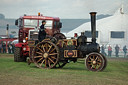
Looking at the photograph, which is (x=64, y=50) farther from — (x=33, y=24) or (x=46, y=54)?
(x=33, y=24)

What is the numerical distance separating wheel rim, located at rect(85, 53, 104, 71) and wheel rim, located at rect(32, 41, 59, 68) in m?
1.37

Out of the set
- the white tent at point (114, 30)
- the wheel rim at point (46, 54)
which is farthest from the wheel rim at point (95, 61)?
the white tent at point (114, 30)

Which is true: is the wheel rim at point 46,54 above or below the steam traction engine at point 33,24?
below

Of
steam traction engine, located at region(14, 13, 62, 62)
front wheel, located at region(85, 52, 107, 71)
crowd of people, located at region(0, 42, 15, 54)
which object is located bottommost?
front wheel, located at region(85, 52, 107, 71)

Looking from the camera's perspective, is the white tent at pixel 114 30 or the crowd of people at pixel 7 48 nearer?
the crowd of people at pixel 7 48

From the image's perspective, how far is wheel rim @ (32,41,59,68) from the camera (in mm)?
14648

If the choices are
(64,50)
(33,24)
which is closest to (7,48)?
(33,24)

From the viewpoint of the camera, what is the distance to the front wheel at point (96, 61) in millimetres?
13766

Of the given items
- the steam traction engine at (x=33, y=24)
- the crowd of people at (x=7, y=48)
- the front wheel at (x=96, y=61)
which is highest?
the steam traction engine at (x=33, y=24)

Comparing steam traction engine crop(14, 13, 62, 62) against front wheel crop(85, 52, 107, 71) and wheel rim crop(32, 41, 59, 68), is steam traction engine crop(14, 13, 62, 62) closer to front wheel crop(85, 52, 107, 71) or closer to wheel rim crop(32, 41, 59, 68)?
wheel rim crop(32, 41, 59, 68)

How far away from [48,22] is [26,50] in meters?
3.46

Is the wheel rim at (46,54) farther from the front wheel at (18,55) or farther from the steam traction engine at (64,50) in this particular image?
the front wheel at (18,55)

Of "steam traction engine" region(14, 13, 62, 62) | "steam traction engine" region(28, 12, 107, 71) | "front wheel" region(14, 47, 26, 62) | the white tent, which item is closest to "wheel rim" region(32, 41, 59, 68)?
"steam traction engine" region(28, 12, 107, 71)

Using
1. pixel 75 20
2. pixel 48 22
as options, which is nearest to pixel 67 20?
pixel 75 20
